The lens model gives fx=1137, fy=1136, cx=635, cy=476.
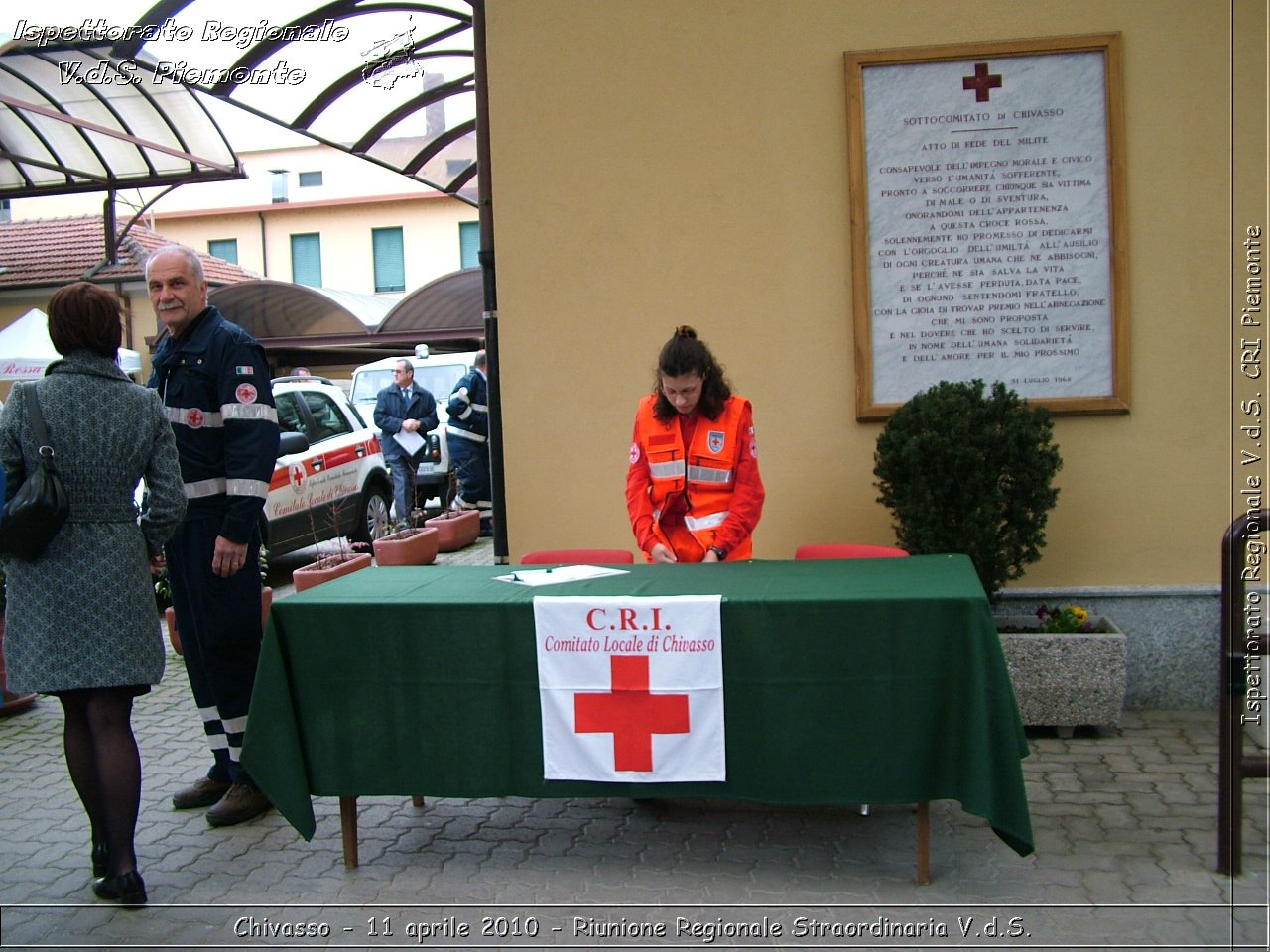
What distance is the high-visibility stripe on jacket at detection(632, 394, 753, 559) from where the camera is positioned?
438 cm

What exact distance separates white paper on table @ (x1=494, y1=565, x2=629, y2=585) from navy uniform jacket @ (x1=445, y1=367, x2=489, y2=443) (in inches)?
293

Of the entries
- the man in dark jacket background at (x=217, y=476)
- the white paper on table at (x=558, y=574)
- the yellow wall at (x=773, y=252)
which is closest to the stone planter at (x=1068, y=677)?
the yellow wall at (x=773, y=252)

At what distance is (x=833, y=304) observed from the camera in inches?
210

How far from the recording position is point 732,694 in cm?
343

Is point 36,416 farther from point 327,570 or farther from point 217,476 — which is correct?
point 327,570

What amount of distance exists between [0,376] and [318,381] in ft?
15.8

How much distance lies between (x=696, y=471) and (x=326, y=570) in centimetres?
412

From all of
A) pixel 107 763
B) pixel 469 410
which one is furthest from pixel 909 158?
pixel 469 410

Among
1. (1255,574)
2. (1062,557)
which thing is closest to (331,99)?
(1062,557)

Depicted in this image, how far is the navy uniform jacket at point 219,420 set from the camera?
4.21 meters

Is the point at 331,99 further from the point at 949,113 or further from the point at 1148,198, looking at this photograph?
the point at 1148,198

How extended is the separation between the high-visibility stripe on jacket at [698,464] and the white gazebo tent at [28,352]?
35.0 ft

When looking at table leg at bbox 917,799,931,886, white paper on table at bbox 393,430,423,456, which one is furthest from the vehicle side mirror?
table leg at bbox 917,799,931,886

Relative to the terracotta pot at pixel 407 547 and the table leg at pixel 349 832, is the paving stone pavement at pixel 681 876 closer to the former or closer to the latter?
the table leg at pixel 349 832
